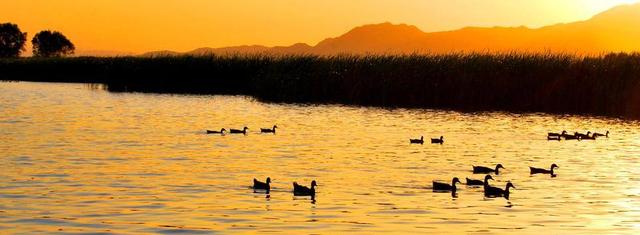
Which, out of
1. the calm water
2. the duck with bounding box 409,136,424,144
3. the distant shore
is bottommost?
the calm water

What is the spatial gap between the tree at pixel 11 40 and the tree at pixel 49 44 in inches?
86.2

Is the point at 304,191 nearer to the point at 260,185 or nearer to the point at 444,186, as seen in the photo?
the point at 260,185

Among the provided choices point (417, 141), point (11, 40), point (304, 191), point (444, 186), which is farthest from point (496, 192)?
point (11, 40)

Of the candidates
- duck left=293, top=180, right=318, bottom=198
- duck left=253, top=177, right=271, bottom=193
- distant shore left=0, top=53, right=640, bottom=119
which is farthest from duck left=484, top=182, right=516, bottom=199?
distant shore left=0, top=53, right=640, bottom=119

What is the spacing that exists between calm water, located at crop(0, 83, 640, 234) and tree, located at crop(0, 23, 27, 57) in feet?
386

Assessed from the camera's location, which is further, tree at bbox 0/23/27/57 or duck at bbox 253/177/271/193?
tree at bbox 0/23/27/57

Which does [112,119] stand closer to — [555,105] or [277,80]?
[277,80]

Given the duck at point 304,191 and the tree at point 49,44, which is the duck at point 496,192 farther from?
the tree at point 49,44

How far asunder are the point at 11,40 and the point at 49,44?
6211 millimetres

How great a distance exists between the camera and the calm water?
18.0 meters

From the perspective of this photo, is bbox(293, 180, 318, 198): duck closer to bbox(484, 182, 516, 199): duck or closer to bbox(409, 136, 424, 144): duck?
bbox(484, 182, 516, 199): duck

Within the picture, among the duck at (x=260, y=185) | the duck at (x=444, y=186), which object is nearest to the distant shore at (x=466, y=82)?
the duck at (x=444, y=186)

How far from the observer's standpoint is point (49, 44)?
545 ft

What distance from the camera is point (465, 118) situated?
45969 millimetres
